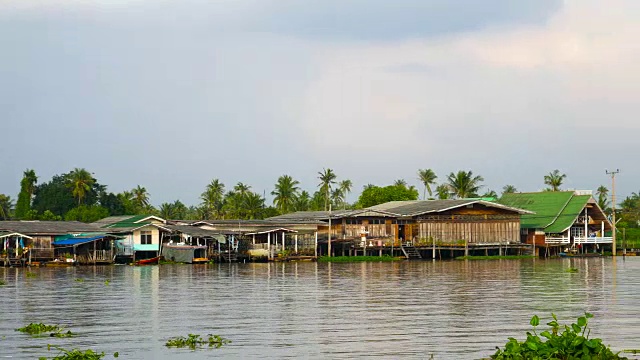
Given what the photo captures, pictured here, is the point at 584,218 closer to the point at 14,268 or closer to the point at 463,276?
the point at 463,276

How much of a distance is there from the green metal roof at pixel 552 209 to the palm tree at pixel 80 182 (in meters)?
43.4

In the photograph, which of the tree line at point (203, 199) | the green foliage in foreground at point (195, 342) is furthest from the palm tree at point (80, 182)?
the green foliage in foreground at point (195, 342)

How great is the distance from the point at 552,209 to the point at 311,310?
60.6m

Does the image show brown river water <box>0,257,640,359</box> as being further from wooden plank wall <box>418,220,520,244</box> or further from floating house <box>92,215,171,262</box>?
wooden plank wall <box>418,220,520,244</box>

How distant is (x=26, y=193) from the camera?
3969 inches

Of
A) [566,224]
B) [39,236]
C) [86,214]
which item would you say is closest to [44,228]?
[39,236]

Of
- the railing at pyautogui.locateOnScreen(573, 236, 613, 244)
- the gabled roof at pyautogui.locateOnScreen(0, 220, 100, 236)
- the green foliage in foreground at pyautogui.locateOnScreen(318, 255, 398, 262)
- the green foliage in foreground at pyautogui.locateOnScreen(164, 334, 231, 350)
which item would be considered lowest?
the green foliage in foreground at pyautogui.locateOnScreen(164, 334, 231, 350)

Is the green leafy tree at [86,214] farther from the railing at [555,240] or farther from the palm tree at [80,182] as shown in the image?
the railing at [555,240]

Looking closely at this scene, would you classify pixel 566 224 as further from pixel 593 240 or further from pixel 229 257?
pixel 229 257

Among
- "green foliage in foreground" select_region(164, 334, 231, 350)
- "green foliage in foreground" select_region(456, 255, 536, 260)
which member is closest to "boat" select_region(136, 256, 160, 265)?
"green foliage in foreground" select_region(456, 255, 536, 260)

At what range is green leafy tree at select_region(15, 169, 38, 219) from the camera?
9801 centimetres

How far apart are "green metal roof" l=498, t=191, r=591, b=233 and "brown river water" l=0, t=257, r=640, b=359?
30682 millimetres

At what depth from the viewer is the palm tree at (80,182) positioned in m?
95.7

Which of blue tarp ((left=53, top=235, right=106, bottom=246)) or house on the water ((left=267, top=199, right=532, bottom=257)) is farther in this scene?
house on the water ((left=267, top=199, right=532, bottom=257))
